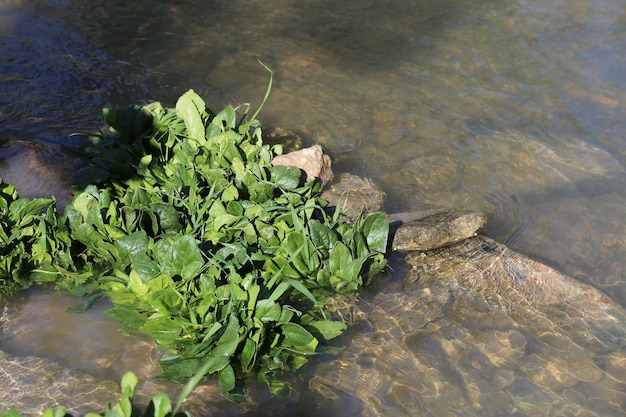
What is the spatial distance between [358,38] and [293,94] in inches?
57.5

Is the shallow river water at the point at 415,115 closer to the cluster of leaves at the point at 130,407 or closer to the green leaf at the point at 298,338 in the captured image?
the green leaf at the point at 298,338

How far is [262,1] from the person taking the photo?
7605 mm

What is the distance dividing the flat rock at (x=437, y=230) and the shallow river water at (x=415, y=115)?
5.5 inches

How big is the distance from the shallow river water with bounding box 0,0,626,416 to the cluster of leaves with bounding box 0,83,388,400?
17 centimetres

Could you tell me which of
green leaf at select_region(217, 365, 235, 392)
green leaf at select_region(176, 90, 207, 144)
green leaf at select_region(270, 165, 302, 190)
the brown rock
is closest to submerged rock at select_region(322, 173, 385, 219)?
the brown rock

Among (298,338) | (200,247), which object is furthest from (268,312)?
(200,247)

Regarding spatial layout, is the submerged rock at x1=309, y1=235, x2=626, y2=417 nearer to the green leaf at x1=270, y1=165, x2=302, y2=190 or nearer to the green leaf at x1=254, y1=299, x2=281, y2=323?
the green leaf at x1=254, y1=299, x2=281, y2=323

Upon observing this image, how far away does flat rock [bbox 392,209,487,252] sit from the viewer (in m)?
3.94

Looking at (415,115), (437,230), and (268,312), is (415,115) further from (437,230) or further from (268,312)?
(268,312)

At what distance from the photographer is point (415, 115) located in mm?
5707

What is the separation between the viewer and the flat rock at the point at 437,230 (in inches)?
155

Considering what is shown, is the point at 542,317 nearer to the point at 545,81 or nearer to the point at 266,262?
the point at 266,262

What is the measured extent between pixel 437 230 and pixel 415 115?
194cm

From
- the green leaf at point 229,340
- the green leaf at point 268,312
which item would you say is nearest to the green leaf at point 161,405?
the green leaf at point 229,340
